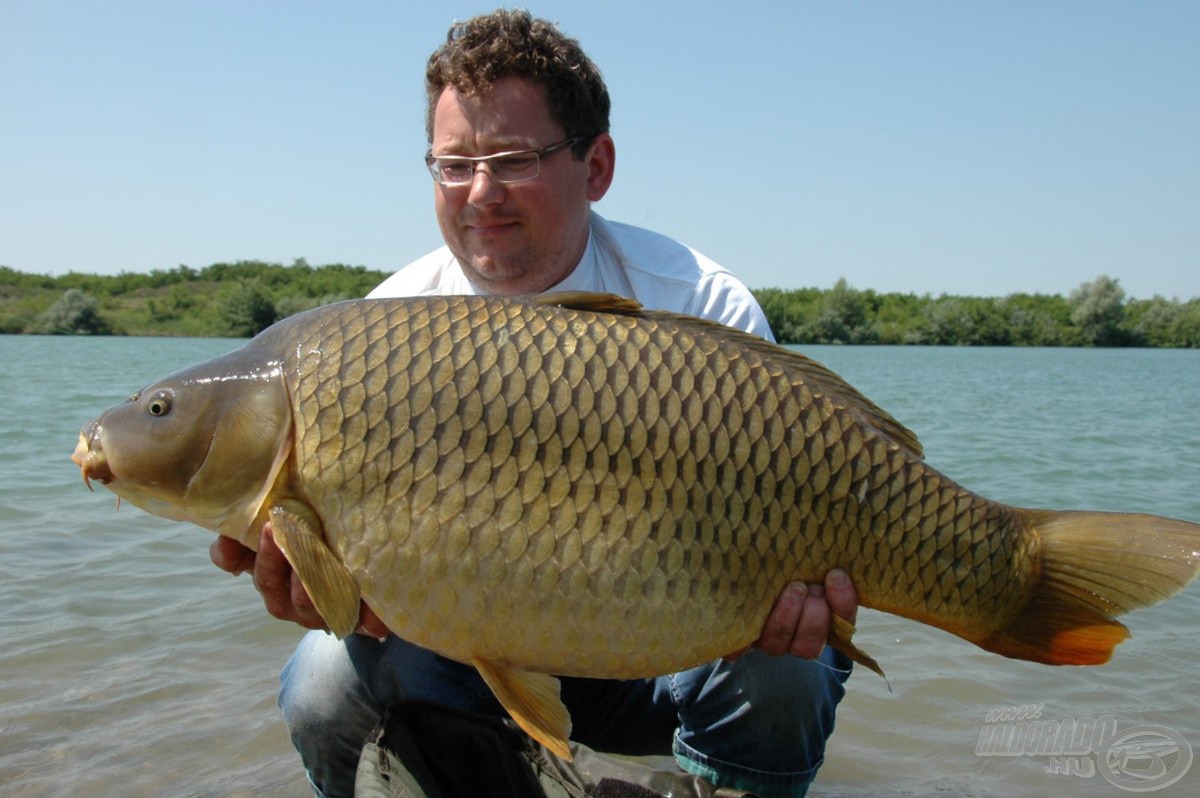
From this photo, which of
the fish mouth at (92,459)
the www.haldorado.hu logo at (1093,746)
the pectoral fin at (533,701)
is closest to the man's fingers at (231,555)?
the fish mouth at (92,459)

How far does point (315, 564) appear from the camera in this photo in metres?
1.58

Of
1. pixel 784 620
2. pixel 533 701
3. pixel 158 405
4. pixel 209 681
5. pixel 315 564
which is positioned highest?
pixel 158 405

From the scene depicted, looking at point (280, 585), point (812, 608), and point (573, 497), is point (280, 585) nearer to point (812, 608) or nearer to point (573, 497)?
point (573, 497)

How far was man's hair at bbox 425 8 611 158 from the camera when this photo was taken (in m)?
2.38

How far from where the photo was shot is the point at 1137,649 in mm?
4027

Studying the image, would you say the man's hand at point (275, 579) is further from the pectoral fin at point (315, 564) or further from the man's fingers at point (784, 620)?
the man's fingers at point (784, 620)

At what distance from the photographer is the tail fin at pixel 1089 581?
1.64 meters

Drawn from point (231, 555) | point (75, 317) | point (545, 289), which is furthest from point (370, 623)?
point (75, 317)

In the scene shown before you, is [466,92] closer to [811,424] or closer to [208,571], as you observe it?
[811,424]

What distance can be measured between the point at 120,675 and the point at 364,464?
8.00ft

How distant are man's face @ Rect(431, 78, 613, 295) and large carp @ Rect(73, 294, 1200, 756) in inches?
29.1

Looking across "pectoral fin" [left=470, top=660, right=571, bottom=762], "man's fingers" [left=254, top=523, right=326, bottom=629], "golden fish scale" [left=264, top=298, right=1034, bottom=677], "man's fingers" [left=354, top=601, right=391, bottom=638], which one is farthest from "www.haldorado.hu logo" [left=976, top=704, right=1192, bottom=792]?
"man's fingers" [left=254, top=523, right=326, bottom=629]

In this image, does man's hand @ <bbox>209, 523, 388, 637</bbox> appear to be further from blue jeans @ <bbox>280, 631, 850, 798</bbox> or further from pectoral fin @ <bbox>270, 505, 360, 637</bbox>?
blue jeans @ <bbox>280, 631, 850, 798</bbox>

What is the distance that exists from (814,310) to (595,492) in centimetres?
4370
